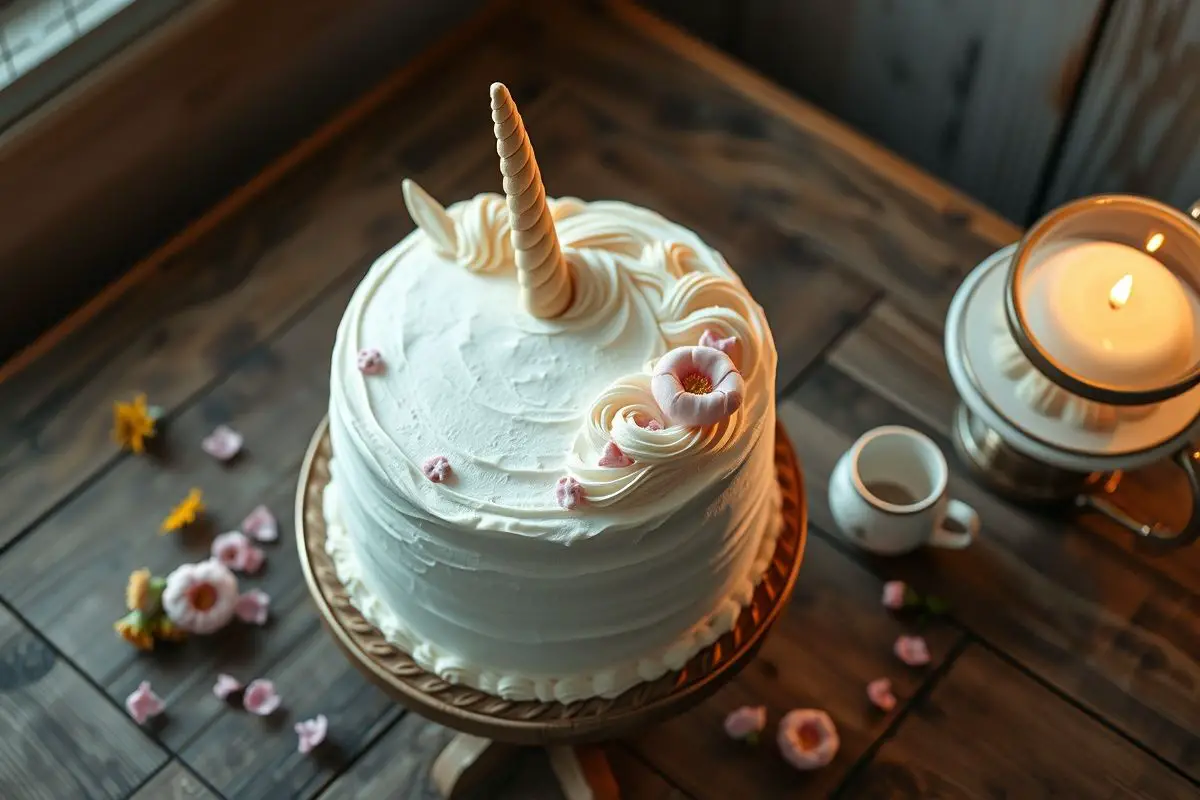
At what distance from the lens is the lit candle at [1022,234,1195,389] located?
1243 millimetres

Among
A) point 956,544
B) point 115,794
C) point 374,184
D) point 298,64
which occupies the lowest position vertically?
point 115,794

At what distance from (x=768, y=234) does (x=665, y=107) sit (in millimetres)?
248

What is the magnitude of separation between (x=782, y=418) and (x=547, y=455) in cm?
63

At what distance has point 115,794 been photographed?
1.28 meters

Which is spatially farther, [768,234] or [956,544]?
[768,234]

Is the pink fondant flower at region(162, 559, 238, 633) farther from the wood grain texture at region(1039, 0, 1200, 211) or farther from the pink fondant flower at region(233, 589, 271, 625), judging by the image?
the wood grain texture at region(1039, 0, 1200, 211)

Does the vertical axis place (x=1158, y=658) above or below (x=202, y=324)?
below

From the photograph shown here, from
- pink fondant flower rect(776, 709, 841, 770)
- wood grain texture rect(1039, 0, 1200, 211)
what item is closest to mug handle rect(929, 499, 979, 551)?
pink fondant flower rect(776, 709, 841, 770)

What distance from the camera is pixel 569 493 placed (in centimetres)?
90

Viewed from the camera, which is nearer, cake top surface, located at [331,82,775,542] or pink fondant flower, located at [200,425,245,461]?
cake top surface, located at [331,82,775,542]

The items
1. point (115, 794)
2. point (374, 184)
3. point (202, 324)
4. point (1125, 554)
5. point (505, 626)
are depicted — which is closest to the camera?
point (505, 626)

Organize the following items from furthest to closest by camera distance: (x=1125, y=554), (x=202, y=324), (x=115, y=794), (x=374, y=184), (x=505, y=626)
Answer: (x=374, y=184) < (x=202, y=324) < (x=1125, y=554) < (x=115, y=794) < (x=505, y=626)

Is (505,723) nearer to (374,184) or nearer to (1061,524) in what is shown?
(1061,524)

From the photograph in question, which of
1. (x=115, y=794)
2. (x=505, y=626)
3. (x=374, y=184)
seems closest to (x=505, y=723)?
(x=505, y=626)
